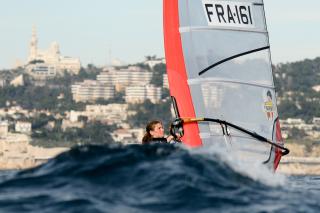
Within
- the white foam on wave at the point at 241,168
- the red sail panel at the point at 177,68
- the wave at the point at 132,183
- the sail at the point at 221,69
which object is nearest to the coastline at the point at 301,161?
the sail at the point at 221,69

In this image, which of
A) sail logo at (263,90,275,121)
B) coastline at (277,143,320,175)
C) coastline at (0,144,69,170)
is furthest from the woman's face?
coastline at (0,144,69,170)

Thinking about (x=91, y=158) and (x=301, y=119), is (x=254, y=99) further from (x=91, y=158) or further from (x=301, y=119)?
(x=301, y=119)

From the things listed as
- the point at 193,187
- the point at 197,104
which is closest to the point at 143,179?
the point at 193,187

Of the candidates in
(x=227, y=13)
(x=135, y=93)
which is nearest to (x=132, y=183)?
(x=227, y=13)

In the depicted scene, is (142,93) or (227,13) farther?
(142,93)

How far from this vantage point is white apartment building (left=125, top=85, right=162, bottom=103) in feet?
618

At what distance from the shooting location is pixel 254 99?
16.8 meters

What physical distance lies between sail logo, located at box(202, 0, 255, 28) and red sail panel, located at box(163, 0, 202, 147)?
1.62ft

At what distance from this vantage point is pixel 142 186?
11.1m

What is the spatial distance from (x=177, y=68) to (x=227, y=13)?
3.59 feet

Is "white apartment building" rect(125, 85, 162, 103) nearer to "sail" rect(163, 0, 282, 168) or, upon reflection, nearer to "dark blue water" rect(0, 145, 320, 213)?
"sail" rect(163, 0, 282, 168)

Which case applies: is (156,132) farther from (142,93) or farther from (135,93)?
(135,93)

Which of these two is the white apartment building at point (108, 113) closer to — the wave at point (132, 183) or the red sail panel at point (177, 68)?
the red sail panel at point (177, 68)

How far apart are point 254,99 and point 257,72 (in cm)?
41
